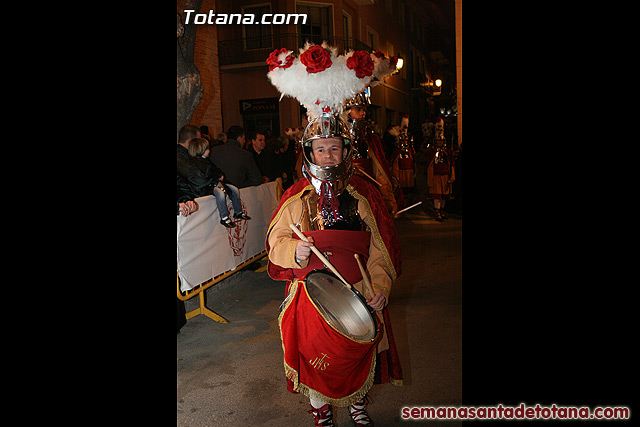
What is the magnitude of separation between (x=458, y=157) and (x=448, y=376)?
1022 cm

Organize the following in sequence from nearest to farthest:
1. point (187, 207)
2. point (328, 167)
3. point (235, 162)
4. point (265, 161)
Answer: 1. point (328, 167)
2. point (187, 207)
3. point (235, 162)
4. point (265, 161)

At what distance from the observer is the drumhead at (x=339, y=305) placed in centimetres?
276

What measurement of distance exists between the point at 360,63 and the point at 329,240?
3.58 ft

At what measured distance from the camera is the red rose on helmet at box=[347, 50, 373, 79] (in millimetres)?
3021

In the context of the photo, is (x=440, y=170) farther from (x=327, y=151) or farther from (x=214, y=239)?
(x=327, y=151)

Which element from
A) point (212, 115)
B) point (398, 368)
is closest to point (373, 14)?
point (212, 115)

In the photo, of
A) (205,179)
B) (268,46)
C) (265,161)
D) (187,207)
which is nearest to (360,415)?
(187,207)

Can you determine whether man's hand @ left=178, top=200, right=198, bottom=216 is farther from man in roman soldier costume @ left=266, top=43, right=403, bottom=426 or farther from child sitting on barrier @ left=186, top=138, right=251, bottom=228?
man in roman soldier costume @ left=266, top=43, right=403, bottom=426

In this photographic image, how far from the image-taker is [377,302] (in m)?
2.83

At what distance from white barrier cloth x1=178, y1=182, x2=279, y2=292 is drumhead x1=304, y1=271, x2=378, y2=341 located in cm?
259

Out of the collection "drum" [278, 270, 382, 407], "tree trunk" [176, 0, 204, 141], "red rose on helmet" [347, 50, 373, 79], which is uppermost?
"tree trunk" [176, 0, 204, 141]

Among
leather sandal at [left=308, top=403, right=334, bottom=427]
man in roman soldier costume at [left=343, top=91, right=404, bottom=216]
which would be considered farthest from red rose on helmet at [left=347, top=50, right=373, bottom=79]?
man in roman soldier costume at [left=343, top=91, right=404, bottom=216]

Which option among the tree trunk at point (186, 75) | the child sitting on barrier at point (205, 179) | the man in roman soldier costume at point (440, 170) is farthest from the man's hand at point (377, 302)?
the man in roman soldier costume at point (440, 170)

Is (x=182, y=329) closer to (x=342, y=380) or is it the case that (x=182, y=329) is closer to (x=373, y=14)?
(x=342, y=380)
